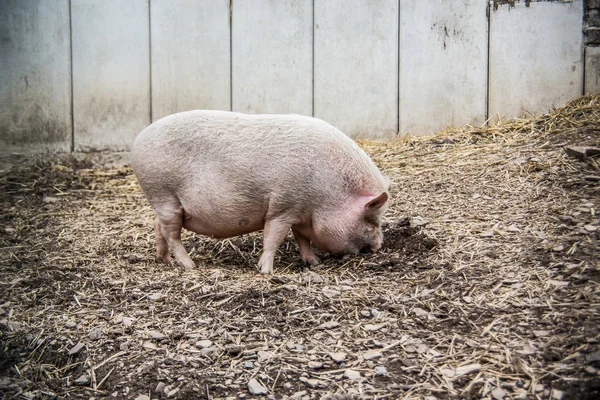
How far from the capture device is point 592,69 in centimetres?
654

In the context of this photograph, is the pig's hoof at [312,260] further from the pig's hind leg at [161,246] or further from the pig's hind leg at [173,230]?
the pig's hind leg at [161,246]

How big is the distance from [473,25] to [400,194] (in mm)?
2422

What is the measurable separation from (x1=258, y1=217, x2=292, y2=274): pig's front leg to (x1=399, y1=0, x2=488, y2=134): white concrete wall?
2.98 m

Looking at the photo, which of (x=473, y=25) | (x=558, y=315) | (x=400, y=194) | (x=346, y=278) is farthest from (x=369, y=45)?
(x=558, y=315)

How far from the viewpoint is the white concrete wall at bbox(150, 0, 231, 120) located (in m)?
6.69

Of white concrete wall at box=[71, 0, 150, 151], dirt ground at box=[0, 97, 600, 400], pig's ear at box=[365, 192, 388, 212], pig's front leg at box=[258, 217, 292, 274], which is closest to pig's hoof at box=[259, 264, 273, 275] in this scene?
pig's front leg at box=[258, 217, 292, 274]

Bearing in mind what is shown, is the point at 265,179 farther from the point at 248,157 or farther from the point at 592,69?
the point at 592,69

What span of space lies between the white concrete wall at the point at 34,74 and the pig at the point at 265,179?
2651mm

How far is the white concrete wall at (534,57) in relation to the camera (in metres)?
6.55

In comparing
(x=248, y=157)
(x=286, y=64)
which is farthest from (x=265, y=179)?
(x=286, y=64)

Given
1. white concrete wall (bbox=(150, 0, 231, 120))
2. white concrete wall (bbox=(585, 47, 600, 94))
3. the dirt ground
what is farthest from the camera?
white concrete wall (bbox=(150, 0, 231, 120))

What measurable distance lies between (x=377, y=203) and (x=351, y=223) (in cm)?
21

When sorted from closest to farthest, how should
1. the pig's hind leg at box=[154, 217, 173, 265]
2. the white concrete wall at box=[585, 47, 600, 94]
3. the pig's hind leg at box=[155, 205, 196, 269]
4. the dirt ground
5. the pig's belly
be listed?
1. the dirt ground
2. the pig's belly
3. the pig's hind leg at box=[155, 205, 196, 269]
4. the pig's hind leg at box=[154, 217, 173, 265]
5. the white concrete wall at box=[585, 47, 600, 94]

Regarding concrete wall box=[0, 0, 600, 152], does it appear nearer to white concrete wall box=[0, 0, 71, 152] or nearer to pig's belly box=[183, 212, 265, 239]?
white concrete wall box=[0, 0, 71, 152]
